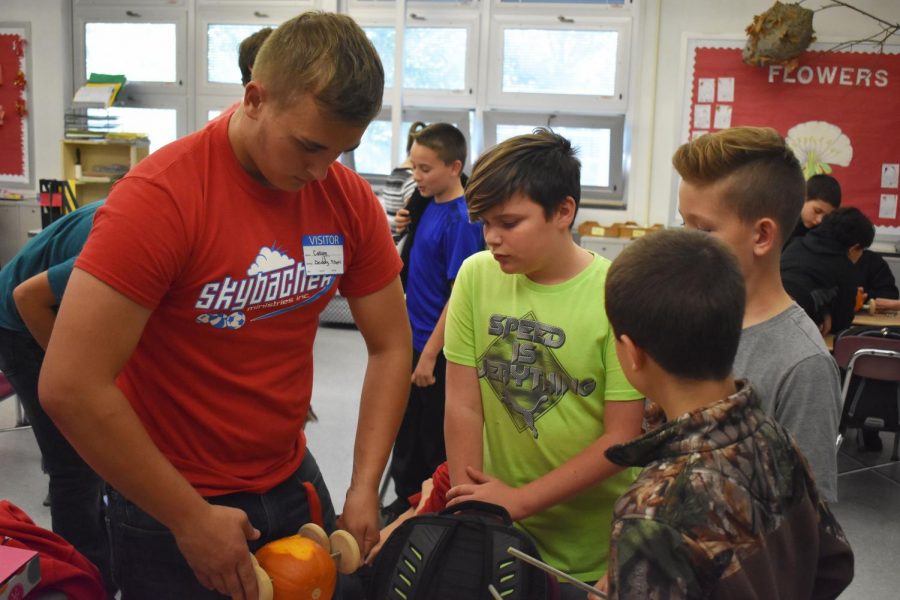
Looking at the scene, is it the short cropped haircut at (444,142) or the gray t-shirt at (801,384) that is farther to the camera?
the short cropped haircut at (444,142)

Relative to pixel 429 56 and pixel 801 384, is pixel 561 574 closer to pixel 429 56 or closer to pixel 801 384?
pixel 801 384

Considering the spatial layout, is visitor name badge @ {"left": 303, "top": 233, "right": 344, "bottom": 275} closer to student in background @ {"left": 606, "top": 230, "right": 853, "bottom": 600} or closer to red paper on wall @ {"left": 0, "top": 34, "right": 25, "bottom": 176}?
student in background @ {"left": 606, "top": 230, "right": 853, "bottom": 600}

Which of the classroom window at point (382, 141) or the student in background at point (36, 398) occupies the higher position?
the classroom window at point (382, 141)

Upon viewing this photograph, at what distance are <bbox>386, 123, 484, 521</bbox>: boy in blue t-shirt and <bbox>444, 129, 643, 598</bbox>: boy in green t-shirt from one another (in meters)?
1.30

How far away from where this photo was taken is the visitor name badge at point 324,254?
48.7 inches

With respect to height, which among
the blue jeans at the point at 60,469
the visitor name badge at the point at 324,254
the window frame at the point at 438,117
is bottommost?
the blue jeans at the point at 60,469

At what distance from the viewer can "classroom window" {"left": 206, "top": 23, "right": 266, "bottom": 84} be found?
7070mm

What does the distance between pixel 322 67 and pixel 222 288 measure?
33cm

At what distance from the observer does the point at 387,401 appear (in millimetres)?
1431

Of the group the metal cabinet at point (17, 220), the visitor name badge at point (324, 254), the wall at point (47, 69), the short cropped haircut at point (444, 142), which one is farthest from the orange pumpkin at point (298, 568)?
the wall at point (47, 69)

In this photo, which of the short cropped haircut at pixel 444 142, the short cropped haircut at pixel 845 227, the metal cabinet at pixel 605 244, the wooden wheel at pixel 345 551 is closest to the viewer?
the wooden wheel at pixel 345 551

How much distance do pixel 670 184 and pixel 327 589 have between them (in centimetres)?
Answer: 586

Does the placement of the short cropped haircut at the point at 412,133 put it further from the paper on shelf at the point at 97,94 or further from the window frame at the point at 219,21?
the paper on shelf at the point at 97,94

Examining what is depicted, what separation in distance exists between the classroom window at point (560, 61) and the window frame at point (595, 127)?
216 millimetres
